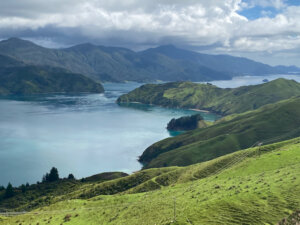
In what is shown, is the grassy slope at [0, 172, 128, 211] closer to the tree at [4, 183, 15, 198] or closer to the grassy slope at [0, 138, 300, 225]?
the tree at [4, 183, 15, 198]

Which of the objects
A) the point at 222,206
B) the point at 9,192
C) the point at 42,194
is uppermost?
the point at 222,206

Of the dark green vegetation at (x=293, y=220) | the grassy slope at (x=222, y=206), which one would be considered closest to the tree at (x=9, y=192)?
the grassy slope at (x=222, y=206)

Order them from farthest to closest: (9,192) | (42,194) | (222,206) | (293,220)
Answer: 1. (42,194)
2. (9,192)
3. (222,206)
4. (293,220)

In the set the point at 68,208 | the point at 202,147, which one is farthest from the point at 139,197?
the point at 202,147

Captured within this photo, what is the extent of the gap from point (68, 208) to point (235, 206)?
4661cm

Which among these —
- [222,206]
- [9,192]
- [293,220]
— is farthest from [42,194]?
[293,220]

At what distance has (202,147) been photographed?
194 m

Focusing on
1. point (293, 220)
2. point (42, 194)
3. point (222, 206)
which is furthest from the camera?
point (42, 194)

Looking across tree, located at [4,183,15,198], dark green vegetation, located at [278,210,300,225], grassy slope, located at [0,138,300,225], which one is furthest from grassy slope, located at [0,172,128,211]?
dark green vegetation, located at [278,210,300,225]

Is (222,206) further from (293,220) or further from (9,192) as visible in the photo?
(9,192)

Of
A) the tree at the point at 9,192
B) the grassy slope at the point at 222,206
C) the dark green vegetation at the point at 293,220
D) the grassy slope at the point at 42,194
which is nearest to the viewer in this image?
the dark green vegetation at the point at 293,220

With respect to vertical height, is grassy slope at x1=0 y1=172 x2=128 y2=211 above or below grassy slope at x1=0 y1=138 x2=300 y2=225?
below

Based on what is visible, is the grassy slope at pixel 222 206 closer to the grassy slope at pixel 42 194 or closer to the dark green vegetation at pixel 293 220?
the dark green vegetation at pixel 293 220

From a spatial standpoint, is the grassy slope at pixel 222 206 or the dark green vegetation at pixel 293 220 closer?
the dark green vegetation at pixel 293 220
